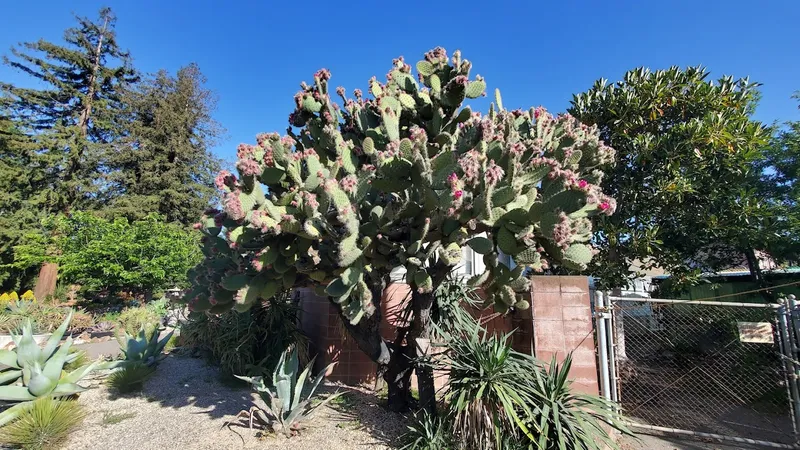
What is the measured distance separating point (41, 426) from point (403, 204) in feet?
14.0

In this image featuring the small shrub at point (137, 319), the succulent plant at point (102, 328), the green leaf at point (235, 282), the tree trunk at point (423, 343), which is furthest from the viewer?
the succulent plant at point (102, 328)

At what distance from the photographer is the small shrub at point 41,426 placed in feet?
12.6

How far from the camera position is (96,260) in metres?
12.1

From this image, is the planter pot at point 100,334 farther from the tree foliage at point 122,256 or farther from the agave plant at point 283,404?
the agave plant at point 283,404

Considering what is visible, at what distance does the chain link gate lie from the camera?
4605 millimetres

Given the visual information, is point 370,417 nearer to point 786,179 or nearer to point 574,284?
point 574,284

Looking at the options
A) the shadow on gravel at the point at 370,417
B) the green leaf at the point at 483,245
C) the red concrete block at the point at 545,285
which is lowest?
the shadow on gravel at the point at 370,417

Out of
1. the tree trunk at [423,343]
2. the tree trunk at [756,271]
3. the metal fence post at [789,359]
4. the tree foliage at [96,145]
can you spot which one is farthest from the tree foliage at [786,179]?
the tree foliage at [96,145]

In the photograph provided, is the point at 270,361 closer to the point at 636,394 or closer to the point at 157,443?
the point at 157,443

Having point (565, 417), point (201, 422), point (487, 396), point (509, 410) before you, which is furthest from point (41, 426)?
point (565, 417)

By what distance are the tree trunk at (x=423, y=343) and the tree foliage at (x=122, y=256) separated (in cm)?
1067

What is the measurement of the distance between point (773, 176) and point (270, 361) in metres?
12.1

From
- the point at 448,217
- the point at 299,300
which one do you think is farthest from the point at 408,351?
the point at 299,300

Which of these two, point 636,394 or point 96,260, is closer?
point 636,394
